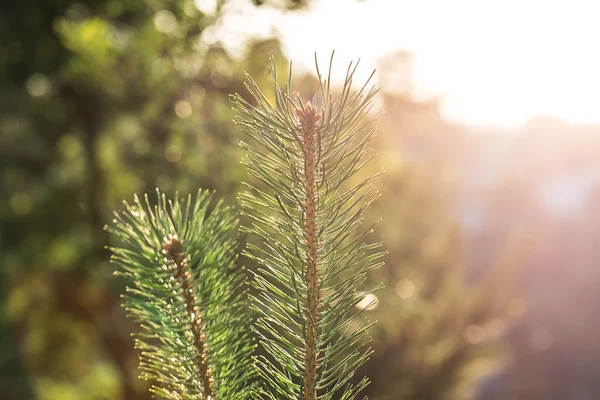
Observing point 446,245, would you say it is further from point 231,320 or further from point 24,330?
point 24,330

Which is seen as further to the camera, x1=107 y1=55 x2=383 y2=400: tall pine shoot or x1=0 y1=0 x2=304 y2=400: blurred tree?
x1=0 y1=0 x2=304 y2=400: blurred tree

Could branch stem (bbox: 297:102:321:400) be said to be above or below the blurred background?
below

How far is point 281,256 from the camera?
0.94m

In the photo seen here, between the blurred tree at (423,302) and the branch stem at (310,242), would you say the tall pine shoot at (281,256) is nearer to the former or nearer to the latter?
the branch stem at (310,242)

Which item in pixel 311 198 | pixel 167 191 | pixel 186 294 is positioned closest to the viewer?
pixel 311 198

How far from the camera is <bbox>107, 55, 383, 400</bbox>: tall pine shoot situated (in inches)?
35.0

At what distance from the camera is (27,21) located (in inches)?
131

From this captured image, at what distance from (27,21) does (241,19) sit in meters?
1.86

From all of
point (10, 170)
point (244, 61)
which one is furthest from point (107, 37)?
point (10, 170)

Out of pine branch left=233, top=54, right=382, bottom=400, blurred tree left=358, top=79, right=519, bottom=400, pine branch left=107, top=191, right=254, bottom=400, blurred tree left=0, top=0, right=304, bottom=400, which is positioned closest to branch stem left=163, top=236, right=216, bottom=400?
pine branch left=107, top=191, right=254, bottom=400

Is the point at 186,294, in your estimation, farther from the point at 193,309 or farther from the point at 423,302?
the point at 423,302

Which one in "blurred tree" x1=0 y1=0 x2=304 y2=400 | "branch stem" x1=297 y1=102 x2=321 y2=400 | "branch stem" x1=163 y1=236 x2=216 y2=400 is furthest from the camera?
"blurred tree" x1=0 y1=0 x2=304 y2=400

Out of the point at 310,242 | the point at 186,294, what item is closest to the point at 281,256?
the point at 310,242

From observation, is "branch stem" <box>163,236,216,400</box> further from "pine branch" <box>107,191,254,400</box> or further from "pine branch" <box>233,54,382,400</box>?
"pine branch" <box>233,54,382,400</box>
